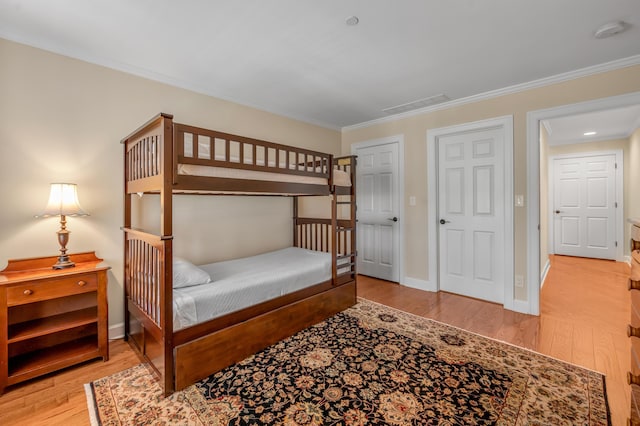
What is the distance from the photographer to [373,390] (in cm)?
173

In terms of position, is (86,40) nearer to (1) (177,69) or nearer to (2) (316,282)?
(1) (177,69)

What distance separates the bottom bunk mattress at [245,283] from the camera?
182cm

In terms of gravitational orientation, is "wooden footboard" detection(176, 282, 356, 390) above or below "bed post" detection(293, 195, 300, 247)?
below

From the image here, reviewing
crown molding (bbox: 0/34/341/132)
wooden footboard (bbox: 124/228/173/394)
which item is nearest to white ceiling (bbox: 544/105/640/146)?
crown molding (bbox: 0/34/341/132)

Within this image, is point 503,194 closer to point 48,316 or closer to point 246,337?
point 246,337

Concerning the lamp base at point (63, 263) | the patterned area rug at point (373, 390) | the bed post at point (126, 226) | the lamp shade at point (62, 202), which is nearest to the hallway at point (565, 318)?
the patterned area rug at point (373, 390)

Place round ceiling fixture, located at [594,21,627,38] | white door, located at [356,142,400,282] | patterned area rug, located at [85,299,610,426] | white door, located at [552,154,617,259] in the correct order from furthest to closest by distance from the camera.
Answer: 1. white door, located at [552,154,617,259]
2. white door, located at [356,142,400,282]
3. round ceiling fixture, located at [594,21,627,38]
4. patterned area rug, located at [85,299,610,426]

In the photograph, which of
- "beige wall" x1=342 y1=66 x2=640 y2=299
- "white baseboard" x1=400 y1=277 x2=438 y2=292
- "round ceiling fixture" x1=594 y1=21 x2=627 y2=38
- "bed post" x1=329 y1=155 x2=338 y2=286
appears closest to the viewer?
"round ceiling fixture" x1=594 y1=21 x2=627 y2=38

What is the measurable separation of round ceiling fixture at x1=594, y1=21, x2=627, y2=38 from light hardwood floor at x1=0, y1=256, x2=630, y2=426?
2360mm

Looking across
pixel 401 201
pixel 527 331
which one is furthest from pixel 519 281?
pixel 401 201

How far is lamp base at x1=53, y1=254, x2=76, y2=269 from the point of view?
2.02m

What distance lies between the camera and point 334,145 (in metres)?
4.55

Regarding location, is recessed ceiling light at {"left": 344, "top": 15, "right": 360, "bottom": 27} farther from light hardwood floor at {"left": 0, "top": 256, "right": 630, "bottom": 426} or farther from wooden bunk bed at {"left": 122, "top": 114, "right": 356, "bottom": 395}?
light hardwood floor at {"left": 0, "top": 256, "right": 630, "bottom": 426}

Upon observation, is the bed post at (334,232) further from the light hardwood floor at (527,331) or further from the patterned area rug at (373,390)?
the light hardwood floor at (527,331)
